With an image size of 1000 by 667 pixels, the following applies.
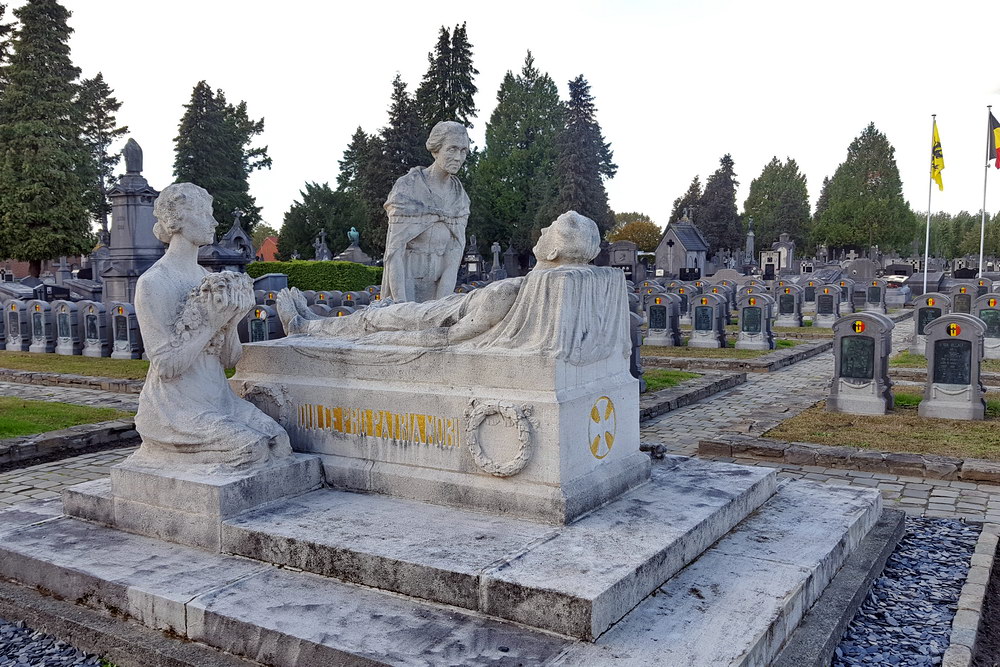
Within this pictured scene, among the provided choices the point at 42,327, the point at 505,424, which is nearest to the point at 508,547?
the point at 505,424

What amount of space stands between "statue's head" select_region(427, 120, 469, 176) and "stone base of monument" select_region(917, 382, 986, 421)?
7026 millimetres

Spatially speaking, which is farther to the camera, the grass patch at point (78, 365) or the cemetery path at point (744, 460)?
the grass patch at point (78, 365)

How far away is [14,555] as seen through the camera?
459cm

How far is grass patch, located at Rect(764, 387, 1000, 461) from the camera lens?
809 cm

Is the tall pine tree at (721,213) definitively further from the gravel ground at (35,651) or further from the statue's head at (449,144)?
the gravel ground at (35,651)

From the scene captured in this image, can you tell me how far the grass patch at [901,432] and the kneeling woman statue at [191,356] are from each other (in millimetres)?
5999

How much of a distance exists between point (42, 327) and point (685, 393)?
A: 13983 millimetres

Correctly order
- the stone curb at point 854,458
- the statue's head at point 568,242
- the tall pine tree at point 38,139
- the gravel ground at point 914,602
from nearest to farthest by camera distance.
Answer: the gravel ground at point 914,602 < the statue's head at point 568,242 < the stone curb at point 854,458 < the tall pine tree at point 38,139

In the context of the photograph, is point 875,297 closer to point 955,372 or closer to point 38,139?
point 955,372

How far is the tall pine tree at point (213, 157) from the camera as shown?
4609 cm

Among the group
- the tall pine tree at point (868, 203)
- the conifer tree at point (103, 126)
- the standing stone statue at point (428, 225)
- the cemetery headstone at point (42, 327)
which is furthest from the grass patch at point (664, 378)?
the tall pine tree at point (868, 203)

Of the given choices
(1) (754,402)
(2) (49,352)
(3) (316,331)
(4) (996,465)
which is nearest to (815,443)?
(4) (996,465)

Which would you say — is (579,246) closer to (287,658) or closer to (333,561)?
(333,561)

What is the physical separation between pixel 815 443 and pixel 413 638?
6.08 metres
